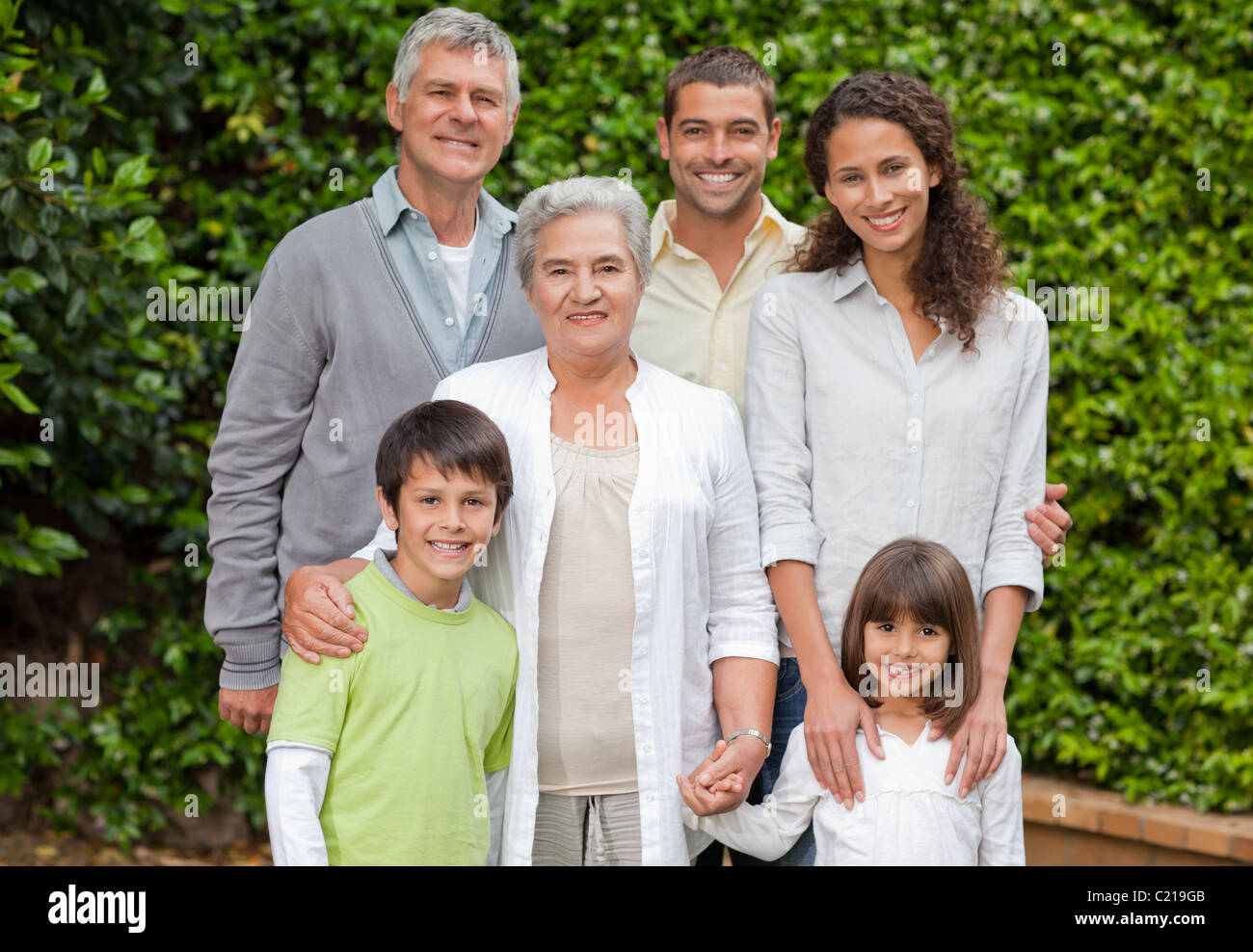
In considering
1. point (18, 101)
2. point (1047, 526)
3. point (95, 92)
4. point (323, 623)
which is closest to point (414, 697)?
point (323, 623)

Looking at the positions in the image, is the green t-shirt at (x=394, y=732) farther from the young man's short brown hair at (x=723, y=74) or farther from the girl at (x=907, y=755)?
the young man's short brown hair at (x=723, y=74)

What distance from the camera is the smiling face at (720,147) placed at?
2922mm

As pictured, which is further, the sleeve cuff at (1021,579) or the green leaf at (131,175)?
the green leaf at (131,175)

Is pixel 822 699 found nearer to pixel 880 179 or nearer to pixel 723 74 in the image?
pixel 880 179

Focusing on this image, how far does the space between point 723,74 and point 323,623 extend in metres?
1.60

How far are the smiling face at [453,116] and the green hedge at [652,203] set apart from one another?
1393 mm

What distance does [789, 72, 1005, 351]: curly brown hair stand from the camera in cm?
251

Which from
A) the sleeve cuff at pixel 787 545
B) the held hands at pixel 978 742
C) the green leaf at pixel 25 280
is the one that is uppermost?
the green leaf at pixel 25 280

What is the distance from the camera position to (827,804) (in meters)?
2.40

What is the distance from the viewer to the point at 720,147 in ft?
9.56

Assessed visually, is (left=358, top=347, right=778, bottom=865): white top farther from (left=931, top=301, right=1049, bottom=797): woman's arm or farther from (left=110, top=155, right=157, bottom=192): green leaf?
(left=110, top=155, right=157, bottom=192): green leaf

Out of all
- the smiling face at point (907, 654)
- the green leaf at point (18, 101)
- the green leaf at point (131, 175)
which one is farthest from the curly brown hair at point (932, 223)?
the green leaf at point (18, 101)

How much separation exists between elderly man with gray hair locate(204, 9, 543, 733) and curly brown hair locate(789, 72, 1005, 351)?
2.20ft
